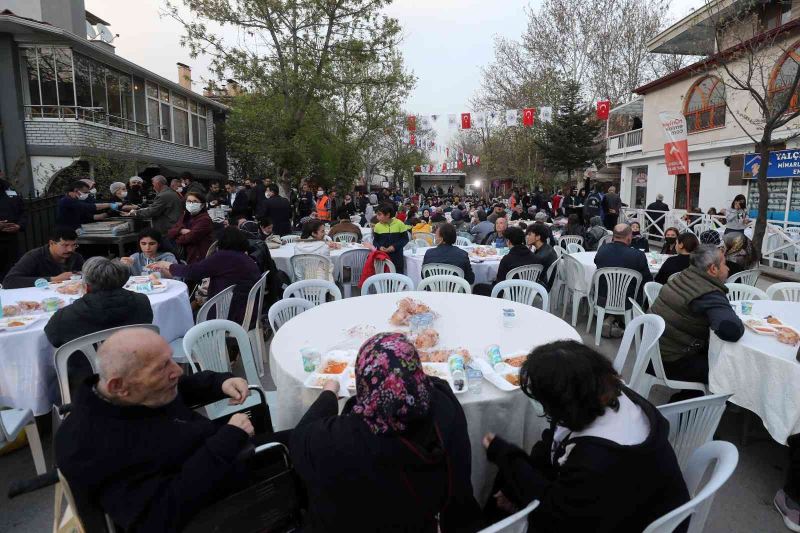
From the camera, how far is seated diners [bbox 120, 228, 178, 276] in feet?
17.1

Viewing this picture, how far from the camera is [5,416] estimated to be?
2.77 m

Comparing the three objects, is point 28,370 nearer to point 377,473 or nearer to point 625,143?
→ point 377,473

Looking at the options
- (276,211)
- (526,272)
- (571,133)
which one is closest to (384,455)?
(526,272)

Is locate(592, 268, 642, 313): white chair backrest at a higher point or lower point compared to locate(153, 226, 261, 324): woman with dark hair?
lower

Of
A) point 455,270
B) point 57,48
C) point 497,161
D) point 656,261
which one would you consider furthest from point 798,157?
point 57,48

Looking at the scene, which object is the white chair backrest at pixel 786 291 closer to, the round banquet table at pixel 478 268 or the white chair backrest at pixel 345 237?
the round banquet table at pixel 478 268

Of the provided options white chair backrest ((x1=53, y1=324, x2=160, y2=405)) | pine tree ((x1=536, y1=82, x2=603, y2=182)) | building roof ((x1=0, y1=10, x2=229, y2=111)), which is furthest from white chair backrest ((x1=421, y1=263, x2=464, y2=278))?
pine tree ((x1=536, y1=82, x2=603, y2=182))

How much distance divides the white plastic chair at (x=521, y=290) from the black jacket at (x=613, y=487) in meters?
2.78

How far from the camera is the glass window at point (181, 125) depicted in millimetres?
19344

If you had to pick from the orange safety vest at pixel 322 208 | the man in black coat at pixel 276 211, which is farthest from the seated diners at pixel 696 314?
the orange safety vest at pixel 322 208

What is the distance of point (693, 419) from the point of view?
7.22 feet

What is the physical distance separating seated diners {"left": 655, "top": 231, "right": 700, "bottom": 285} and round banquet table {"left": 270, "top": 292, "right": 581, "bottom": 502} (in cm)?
239

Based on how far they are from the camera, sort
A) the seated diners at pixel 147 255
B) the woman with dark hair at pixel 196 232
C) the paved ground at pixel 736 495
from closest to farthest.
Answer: the paved ground at pixel 736 495
the seated diners at pixel 147 255
the woman with dark hair at pixel 196 232

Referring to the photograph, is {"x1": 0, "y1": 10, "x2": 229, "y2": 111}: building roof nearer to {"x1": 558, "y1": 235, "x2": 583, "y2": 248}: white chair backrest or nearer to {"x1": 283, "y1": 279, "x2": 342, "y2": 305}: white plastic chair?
{"x1": 283, "y1": 279, "x2": 342, "y2": 305}: white plastic chair
